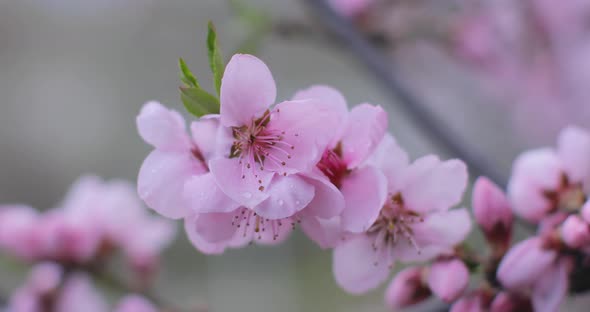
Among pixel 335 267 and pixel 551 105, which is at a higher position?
pixel 551 105

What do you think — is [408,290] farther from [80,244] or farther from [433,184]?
[80,244]

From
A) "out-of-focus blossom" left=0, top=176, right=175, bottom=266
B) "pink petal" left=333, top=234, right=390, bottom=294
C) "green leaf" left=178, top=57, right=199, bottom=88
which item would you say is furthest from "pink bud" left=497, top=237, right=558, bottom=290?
"out-of-focus blossom" left=0, top=176, right=175, bottom=266

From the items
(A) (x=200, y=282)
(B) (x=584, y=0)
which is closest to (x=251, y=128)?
(B) (x=584, y=0)

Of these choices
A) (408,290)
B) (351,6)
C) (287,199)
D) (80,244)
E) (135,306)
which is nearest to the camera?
(287,199)

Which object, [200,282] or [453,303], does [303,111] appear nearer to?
[453,303]

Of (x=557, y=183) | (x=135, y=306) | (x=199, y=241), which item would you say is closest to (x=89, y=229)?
(x=135, y=306)

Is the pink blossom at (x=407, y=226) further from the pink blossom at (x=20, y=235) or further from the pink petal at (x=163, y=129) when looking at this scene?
the pink blossom at (x=20, y=235)

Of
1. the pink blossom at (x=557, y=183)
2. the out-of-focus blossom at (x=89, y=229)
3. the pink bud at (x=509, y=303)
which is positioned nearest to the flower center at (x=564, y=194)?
the pink blossom at (x=557, y=183)
